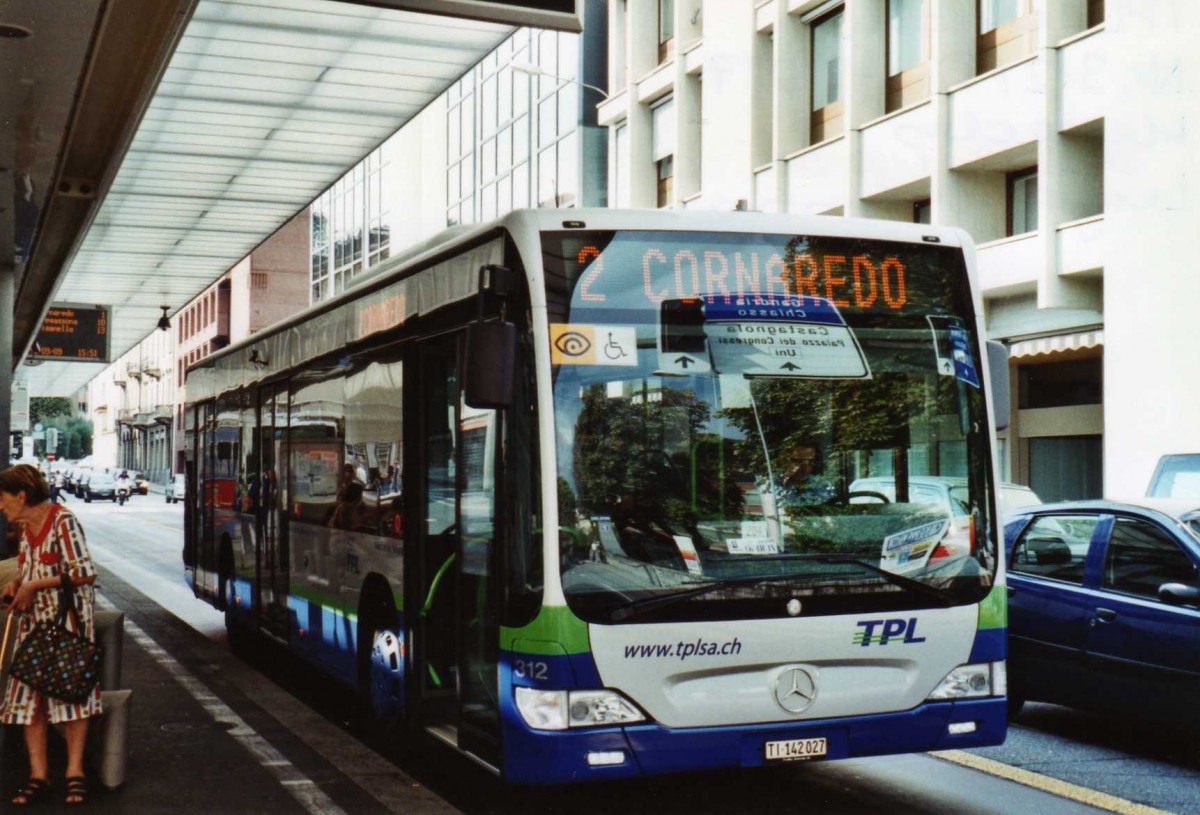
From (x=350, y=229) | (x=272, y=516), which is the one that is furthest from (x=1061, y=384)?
(x=350, y=229)

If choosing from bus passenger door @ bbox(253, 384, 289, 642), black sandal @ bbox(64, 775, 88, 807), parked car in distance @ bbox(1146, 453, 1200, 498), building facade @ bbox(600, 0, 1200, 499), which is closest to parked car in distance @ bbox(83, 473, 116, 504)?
building facade @ bbox(600, 0, 1200, 499)

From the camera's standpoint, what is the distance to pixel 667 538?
20.5ft

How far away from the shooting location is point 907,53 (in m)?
25.5

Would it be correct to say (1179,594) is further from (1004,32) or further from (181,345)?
(181,345)

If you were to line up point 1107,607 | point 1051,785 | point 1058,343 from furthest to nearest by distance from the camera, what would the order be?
point 1058,343, point 1107,607, point 1051,785

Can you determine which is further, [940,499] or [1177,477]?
[1177,477]

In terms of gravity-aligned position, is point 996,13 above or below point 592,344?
above

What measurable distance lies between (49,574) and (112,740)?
1.02 m

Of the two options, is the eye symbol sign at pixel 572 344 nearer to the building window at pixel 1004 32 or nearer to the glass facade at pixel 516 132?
the building window at pixel 1004 32

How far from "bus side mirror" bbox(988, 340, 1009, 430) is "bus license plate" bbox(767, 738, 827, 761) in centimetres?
180

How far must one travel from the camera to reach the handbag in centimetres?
700

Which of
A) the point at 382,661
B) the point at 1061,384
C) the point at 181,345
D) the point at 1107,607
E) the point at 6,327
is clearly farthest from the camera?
the point at 181,345

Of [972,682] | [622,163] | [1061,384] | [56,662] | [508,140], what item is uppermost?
[508,140]

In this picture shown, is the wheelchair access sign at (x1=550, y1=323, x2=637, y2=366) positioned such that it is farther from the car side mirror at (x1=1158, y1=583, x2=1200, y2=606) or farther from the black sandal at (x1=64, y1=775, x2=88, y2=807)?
the car side mirror at (x1=1158, y1=583, x2=1200, y2=606)
